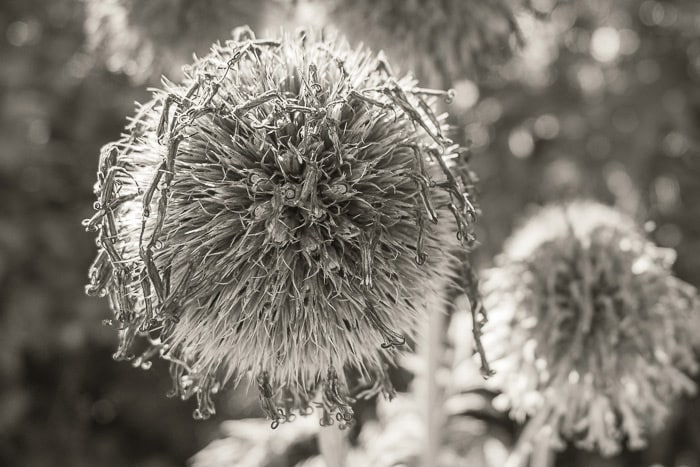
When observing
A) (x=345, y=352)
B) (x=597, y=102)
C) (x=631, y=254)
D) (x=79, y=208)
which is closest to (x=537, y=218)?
(x=631, y=254)

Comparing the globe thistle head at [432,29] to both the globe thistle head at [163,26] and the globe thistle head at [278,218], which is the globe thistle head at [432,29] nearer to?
the globe thistle head at [163,26]

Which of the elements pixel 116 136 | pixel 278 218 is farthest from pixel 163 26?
pixel 116 136

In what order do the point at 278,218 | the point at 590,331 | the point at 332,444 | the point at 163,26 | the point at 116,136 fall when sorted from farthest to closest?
1. the point at 116,136
2. the point at 163,26
3. the point at 590,331
4. the point at 332,444
5. the point at 278,218

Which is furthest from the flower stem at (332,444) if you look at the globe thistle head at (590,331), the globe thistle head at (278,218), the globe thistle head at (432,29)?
the globe thistle head at (432,29)

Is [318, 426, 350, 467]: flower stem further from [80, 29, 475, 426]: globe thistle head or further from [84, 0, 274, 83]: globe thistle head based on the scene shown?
[84, 0, 274, 83]: globe thistle head

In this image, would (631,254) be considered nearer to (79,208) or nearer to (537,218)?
(537,218)

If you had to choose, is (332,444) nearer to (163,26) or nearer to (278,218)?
(278,218)
